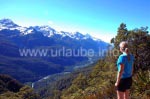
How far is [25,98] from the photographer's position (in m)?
68.6

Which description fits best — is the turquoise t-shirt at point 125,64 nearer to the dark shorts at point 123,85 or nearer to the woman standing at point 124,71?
the woman standing at point 124,71

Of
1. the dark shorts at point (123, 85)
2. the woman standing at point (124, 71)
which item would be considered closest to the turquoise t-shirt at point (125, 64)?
the woman standing at point (124, 71)

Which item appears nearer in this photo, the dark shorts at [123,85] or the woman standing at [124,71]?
the woman standing at [124,71]

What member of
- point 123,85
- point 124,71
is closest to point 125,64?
point 124,71

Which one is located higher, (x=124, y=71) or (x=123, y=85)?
(x=124, y=71)

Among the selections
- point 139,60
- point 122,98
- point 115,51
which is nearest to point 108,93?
point 122,98

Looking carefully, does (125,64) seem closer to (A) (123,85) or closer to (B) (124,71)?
(B) (124,71)

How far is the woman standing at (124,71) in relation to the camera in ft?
26.9

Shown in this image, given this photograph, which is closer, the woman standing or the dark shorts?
the woman standing

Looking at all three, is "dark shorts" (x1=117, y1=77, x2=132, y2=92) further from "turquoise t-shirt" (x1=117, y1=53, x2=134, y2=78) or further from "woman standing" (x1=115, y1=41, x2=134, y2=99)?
"turquoise t-shirt" (x1=117, y1=53, x2=134, y2=78)

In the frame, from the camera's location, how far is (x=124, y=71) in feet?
27.8

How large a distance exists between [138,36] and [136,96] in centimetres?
1953

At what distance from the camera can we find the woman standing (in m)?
8.21

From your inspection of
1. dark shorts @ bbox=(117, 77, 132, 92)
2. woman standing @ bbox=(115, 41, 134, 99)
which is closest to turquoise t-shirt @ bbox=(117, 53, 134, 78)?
woman standing @ bbox=(115, 41, 134, 99)
